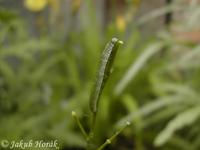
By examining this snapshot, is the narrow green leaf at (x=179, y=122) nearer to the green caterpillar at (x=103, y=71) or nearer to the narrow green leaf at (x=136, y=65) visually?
the narrow green leaf at (x=136, y=65)

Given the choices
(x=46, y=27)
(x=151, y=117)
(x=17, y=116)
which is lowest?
(x=151, y=117)

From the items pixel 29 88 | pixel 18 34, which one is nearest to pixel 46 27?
pixel 18 34

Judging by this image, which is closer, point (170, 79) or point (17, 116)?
point (17, 116)

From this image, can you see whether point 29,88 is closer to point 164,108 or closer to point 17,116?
point 17,116

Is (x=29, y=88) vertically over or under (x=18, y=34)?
under

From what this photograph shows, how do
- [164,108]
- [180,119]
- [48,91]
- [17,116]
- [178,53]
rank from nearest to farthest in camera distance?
[180,119] → [17,116] → [164,108] → [48,91] → [178,53]

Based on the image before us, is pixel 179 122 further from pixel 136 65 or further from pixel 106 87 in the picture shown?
pixel 106 87

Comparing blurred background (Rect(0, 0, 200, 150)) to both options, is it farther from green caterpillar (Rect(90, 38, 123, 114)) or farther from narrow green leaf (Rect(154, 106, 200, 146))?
green caterpillar (Rect(90, 38, 123, 114))

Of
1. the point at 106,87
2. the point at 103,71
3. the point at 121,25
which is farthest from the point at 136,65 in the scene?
the point at 103,71

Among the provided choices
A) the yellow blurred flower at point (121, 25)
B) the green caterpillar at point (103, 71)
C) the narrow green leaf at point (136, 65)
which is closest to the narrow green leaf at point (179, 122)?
the narrow green leaf at point (136, 65)
